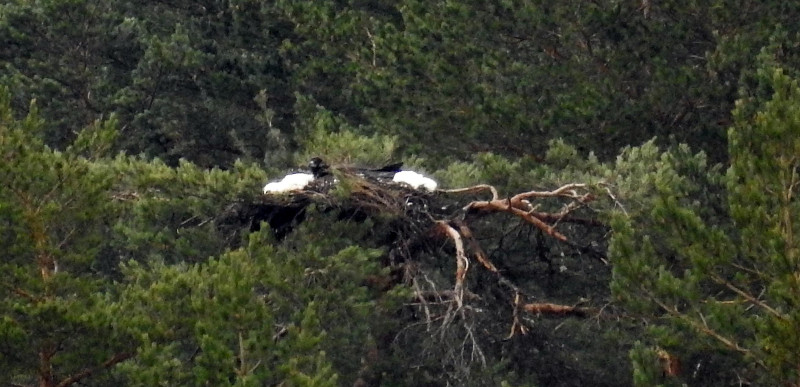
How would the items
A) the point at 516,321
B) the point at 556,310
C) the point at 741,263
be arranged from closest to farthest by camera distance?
the point at 741,263
the point at 516,321
the point at 556,310

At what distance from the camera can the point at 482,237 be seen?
909cm

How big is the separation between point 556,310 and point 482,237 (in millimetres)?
723

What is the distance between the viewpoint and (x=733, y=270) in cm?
791

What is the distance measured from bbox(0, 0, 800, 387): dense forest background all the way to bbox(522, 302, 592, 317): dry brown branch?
0.09ft

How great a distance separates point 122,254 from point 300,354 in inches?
132

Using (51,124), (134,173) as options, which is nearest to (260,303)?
(134,173)

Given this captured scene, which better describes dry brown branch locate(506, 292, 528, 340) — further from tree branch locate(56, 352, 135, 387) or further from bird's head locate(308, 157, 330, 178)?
tree branch locate(56, 352, 135, 387)

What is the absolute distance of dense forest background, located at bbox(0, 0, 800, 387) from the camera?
7.56m

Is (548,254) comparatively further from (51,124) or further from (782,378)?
(51,124)

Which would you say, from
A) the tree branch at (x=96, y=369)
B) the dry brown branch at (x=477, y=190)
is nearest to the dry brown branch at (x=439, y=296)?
the dry brown branch at (x=477, y=190)

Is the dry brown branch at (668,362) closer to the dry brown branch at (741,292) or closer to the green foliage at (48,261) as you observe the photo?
the dry brown branch at (741,292)

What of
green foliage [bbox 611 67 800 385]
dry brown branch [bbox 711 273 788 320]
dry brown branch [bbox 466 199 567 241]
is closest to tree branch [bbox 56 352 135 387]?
dry brown branch [bbox 466 199 567 241]

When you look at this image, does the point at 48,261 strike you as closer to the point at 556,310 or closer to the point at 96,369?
the point at 96,369

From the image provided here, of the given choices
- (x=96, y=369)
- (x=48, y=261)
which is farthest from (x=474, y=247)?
(x=48, y=261)
